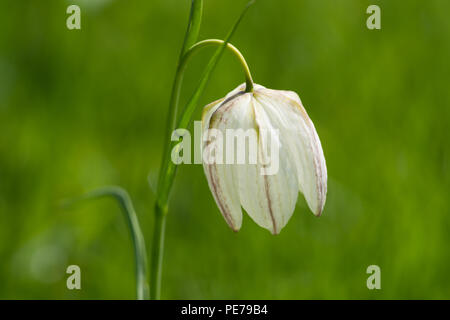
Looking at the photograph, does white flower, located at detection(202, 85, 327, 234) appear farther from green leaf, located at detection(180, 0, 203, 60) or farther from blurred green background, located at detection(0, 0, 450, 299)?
blurred green background, located at detection(0, 0, 450, 299)

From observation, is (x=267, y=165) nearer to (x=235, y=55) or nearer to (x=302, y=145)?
(x=302, y=145)

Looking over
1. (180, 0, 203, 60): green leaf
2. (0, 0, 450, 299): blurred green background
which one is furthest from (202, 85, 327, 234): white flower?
(0, 0, 450, 299): blurred green background

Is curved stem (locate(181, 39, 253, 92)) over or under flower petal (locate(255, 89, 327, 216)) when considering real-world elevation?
over

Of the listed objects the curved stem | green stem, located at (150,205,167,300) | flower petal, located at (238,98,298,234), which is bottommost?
green stem, located at (150,205,167,300)

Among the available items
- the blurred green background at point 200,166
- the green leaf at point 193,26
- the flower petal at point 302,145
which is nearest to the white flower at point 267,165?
the flower petal at point 302,145

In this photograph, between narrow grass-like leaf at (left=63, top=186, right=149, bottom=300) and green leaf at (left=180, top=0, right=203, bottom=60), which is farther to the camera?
narrow grass-like leaf at (left=63, top=186, right=149, bottom=300)

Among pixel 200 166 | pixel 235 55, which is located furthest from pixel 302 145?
pixel 200 166

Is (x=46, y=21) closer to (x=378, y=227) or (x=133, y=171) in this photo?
(x=133, y=171)
